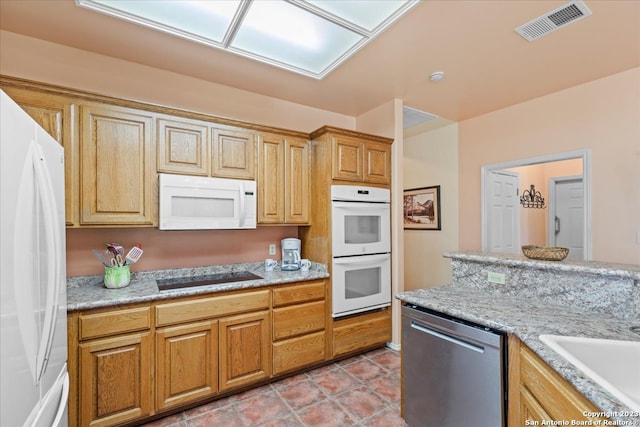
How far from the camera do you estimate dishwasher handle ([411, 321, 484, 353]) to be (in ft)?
4.85

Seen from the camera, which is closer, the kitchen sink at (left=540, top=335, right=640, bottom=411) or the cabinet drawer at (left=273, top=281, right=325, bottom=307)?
the kitchen sink at (left=540, top=335, right=640, bottom=411)

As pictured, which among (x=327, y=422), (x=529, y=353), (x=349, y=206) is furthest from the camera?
(x=349, y=206)

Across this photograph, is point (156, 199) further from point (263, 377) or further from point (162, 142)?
point (263, 377)

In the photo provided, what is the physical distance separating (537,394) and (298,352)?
6.13 ft

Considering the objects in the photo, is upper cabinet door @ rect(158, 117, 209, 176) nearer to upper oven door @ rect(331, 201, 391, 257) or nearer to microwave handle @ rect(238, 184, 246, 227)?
microwave handle @ rect(238, 184, 246, 227)

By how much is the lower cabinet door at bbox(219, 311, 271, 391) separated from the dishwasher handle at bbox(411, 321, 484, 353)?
1.27 metres

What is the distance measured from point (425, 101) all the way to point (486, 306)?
2450mm

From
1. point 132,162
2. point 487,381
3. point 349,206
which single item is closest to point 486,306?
point 487,381

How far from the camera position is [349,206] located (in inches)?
115

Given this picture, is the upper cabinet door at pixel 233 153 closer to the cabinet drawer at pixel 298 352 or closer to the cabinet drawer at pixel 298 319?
the cabinet drawer at pixel 298 319

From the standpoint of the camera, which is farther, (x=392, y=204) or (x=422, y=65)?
(x=392, y=204)

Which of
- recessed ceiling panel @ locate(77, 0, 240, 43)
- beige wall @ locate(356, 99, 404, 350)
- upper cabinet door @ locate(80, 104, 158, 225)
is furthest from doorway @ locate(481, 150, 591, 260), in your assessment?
upper cabinet door @ locate(80, 104, 158, 225)

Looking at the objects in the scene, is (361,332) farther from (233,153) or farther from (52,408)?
(52,408)

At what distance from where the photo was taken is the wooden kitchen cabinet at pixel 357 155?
2883 mm
